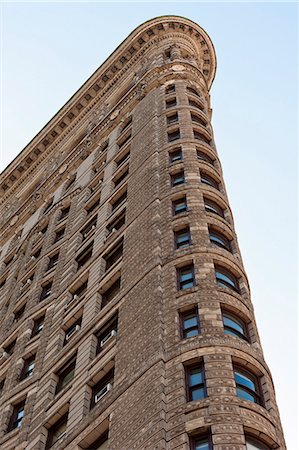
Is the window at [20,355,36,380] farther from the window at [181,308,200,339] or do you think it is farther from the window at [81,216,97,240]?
the window at [181,308,200,339]

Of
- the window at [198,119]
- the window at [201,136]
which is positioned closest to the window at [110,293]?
the window at [201,136]

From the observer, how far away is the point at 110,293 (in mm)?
29172

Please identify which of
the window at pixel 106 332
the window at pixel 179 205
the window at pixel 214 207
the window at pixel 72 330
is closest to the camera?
the window at pixel 106 332

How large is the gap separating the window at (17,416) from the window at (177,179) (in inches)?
421

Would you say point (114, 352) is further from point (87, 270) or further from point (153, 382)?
point (87, 270)

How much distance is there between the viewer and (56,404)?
2588 centimetres

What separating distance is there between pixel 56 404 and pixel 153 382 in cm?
617

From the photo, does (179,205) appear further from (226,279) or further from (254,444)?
(254,444)

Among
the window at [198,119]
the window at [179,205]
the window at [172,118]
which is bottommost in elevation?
the window at [179,205]

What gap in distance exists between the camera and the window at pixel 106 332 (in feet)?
86.1

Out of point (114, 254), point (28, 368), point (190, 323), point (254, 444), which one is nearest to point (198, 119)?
point (114, 254)

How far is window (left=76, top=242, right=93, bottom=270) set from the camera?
34156 millimetres

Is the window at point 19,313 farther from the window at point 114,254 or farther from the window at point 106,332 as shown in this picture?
the window at point 106,332

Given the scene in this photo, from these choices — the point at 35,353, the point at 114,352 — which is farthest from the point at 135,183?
the point at 114,352
